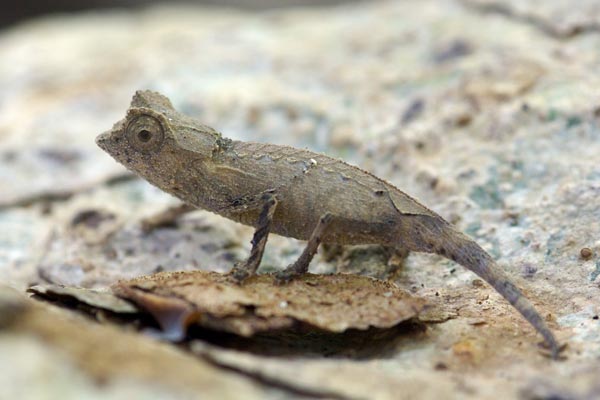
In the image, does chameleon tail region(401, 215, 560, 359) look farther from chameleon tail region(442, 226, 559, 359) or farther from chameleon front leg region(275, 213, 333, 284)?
chameleon front leg region(275, 213, 333, 284)

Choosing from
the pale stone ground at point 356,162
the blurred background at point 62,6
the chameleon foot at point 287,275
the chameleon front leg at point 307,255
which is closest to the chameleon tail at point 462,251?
the pale stone ground at point 356,162

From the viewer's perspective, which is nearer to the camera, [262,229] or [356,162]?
[262,229]

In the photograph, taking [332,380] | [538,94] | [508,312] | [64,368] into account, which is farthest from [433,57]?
[64,368]

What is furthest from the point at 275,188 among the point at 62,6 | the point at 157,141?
the point at 62,6

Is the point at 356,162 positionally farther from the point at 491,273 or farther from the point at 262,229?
the point at 491,273

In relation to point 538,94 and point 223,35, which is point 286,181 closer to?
point 538,94

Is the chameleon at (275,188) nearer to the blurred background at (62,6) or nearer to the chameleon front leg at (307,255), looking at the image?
the chameleon front leg at (307,255)
